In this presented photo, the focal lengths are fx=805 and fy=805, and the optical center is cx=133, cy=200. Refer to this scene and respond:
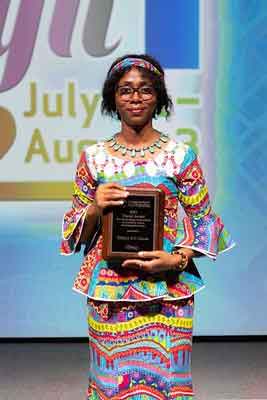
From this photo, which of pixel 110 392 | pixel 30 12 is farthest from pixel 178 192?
pixel 30 12

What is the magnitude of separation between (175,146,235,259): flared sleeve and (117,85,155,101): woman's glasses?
0.16 meters

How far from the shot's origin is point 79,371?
3689 millimetres

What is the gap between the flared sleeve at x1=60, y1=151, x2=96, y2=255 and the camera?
192 cm

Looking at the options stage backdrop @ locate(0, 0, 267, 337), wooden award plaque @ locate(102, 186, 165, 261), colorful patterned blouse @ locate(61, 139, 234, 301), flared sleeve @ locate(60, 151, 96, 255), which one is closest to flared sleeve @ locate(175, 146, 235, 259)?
colorful patterned blouse @ locate(61, 139, 234, 301)

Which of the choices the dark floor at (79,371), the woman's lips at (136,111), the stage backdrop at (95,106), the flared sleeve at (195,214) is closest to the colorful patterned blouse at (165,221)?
the flared sleeve at (195,214)

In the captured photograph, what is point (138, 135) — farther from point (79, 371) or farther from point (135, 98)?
point (79, 371)

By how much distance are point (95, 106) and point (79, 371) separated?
4.25ft

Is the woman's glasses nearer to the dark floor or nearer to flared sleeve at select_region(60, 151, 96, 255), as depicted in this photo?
flared sleeve at select_region(60, 151, 96, 255)

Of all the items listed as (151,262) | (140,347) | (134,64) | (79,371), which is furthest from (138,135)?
(79,371)

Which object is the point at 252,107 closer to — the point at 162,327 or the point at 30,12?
the point at 30,12

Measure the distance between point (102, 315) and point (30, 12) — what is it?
2.42 m

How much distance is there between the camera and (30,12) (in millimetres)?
3947

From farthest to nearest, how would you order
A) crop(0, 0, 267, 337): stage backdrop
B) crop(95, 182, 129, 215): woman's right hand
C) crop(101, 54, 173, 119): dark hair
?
crop(0, 0, 267, 337): stage backdrop
crop(101, 54, 173, 119): dark hair
crop(95, 182, 129, 215): woman's right hand

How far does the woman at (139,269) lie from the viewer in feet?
6.12
